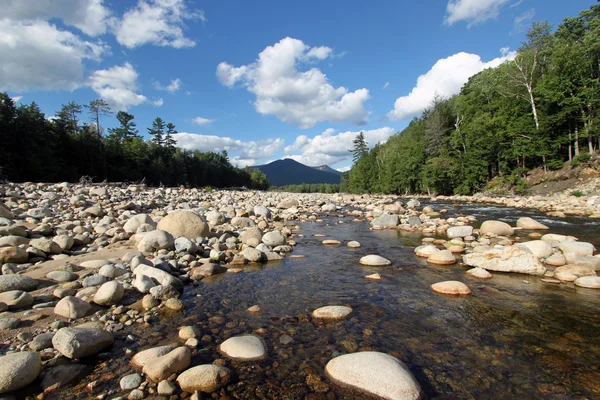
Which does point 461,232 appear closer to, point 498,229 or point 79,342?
point 498,229

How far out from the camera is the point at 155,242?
7211 millimetres

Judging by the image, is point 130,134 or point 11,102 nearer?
point 11,102

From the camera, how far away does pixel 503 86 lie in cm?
3159

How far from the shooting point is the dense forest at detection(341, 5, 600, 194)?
2456 centimetres

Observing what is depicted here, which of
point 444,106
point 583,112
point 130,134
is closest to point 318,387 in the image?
point 583,112

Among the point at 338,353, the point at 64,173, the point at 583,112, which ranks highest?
the point at 583,112

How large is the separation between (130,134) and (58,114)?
1294 centimetres

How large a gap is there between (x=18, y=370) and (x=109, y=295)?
184 cm

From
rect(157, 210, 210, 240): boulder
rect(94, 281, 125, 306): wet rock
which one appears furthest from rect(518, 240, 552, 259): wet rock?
rect(157, 210, 210, 240): boulder

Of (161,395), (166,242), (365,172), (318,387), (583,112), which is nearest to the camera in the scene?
(161,395)

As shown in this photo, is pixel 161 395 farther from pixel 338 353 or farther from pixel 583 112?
pixel 583 112

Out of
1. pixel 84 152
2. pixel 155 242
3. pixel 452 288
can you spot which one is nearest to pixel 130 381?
pixel 452 288

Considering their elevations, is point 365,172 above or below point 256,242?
above

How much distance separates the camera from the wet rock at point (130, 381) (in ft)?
8.39
